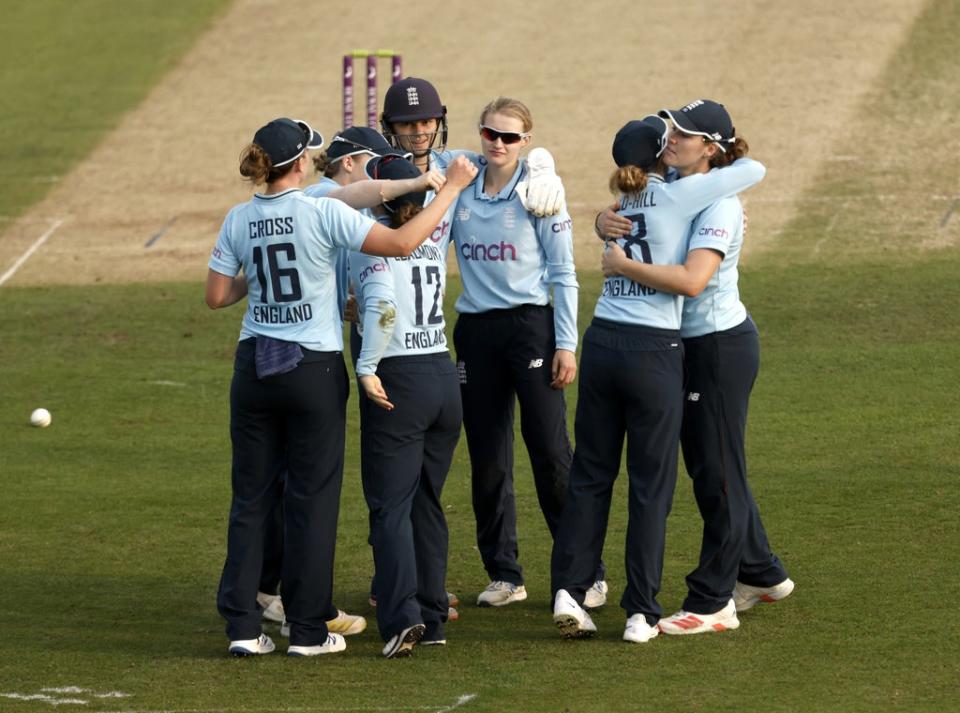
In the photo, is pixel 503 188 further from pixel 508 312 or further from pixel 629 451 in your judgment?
pixel 629 451

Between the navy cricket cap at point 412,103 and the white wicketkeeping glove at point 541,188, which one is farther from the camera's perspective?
the navy cricket cap at point 412,103

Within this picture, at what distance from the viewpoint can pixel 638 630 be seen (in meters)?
6.95

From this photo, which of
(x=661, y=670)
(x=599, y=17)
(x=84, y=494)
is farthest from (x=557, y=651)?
(x=599, y=17)

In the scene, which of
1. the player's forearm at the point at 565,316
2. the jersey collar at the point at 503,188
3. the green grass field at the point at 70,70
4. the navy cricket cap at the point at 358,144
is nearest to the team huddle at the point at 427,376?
the jersey collar at the point at 503,188

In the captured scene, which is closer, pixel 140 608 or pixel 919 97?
pixel 140 608

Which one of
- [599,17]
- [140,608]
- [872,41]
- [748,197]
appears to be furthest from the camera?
[599,17]

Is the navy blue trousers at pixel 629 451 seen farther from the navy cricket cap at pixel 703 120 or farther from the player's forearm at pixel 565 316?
the navy cricket cap at pixel 703 120

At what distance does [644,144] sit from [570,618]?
1997mm

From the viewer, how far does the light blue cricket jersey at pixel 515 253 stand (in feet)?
24.6

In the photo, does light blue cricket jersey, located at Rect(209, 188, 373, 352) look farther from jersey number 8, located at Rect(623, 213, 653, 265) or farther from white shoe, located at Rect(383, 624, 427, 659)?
white shoe, located at Rect(383, 624, 427, 659)

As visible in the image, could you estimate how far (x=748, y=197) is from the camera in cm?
1936

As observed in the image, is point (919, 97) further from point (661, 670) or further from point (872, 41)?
point (661, 670)

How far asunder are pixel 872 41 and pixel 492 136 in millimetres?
17893

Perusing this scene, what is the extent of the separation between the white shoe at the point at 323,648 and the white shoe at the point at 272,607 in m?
0.63
